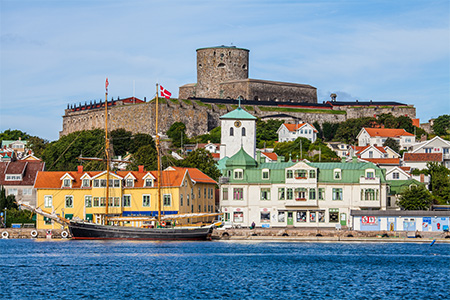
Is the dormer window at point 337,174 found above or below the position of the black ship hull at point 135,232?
above

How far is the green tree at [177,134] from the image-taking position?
436ft

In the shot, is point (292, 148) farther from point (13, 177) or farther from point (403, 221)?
point (403, 221)

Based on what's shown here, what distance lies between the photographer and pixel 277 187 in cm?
7588

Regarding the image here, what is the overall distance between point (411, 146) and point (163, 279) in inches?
3439

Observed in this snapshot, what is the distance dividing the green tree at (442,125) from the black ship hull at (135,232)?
8413cm

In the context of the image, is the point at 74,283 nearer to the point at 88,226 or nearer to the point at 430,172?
the point at 88,226

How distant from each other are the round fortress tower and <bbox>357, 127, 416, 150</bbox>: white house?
34447 mm

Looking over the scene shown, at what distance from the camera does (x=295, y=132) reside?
444ft

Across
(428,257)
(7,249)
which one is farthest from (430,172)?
(7,249)

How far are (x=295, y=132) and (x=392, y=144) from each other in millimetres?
16536

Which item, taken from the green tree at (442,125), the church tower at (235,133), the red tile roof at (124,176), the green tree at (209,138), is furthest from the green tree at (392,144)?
the red tile roof at (124,176)

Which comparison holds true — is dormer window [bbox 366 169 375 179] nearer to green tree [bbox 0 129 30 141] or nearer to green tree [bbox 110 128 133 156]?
green tree [bbox 110 128 133 156]

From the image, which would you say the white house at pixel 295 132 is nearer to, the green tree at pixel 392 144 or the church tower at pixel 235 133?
the green tree at pixel 392 144

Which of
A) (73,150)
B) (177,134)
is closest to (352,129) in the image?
(177,134)
